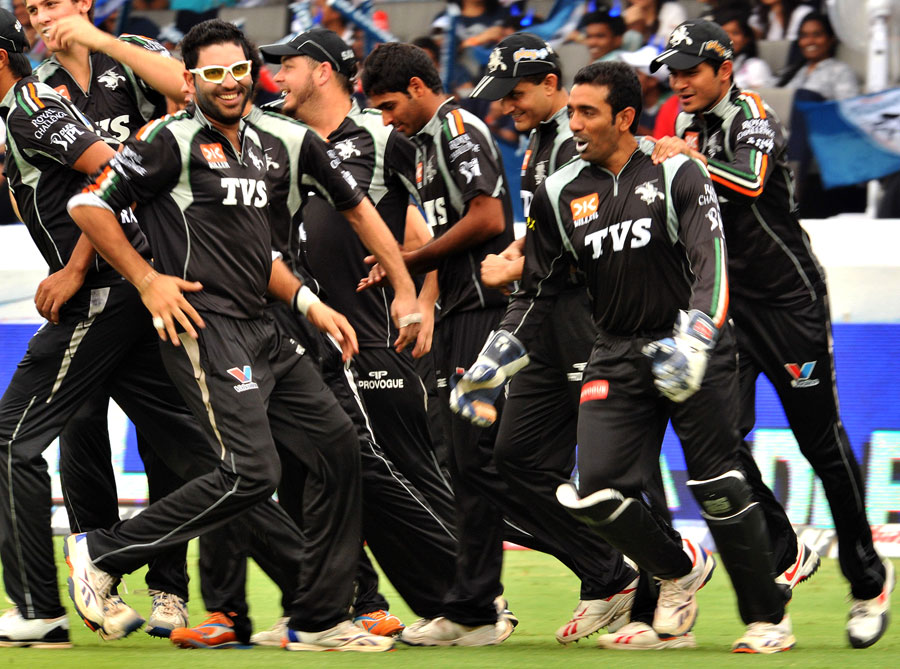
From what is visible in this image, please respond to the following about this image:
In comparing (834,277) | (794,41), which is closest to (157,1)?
(794,41)

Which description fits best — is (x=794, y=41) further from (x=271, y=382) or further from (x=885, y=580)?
(x=271, y=382)

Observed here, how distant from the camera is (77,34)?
565 centimetres

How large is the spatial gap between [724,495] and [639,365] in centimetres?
55

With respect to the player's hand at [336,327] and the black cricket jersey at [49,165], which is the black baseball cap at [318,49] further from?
the player's hand at [336,327]

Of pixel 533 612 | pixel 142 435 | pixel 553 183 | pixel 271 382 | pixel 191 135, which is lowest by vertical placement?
pixel 533 612

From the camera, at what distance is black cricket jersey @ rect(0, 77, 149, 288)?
5312 millimetres

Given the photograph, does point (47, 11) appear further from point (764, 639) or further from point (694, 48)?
point (764, 639)

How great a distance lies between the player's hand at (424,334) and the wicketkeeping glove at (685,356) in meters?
1.53

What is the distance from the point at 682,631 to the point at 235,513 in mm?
1718

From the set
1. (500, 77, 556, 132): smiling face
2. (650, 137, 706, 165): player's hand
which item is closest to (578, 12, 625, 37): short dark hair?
(500, 77, 556, 132): smiling face

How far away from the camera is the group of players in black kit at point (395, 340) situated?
5.05 metres

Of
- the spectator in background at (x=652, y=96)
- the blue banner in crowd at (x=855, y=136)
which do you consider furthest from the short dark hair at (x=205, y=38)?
the blue banner in crowd at (x=855, y=136)

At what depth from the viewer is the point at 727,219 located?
5.93 metres

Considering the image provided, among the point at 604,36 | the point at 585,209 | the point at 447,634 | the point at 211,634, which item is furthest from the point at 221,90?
Result: the point at 604,36
